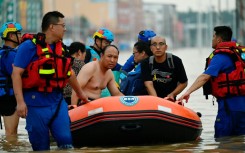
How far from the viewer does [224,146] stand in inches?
422

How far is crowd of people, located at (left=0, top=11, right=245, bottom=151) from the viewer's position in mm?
9305

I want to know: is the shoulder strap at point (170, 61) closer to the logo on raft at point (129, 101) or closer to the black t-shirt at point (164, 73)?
the black t-shirt at point (164, 73)

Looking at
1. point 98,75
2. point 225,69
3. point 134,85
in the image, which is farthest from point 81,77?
point 225,69

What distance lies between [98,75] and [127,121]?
99 cm

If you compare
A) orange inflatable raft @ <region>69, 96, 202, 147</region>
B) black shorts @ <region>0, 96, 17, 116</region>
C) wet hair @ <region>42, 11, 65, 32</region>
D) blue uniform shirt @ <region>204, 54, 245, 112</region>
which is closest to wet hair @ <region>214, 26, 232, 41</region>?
blue uniform shirt @ <region>204, 54, 245, 112</region>

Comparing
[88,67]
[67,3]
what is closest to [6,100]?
[88,67]

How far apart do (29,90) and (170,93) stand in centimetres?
282

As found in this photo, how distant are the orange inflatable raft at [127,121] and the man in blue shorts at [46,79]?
43.3 inches

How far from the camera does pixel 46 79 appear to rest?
9289 millimetres

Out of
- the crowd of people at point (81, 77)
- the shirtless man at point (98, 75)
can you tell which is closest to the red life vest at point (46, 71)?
the crowd of people at point (81, 77)

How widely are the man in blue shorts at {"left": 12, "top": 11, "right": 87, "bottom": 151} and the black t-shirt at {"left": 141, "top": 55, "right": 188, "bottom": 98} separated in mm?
2236

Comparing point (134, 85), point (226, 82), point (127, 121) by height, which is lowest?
point (127, 121)

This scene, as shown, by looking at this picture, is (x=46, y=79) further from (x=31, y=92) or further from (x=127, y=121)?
(x=127, y=121)

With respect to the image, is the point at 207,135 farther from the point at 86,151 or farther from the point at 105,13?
the point at 105,13
